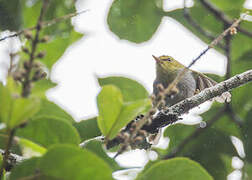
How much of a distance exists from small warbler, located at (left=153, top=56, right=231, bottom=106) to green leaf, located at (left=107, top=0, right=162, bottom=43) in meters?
0.42

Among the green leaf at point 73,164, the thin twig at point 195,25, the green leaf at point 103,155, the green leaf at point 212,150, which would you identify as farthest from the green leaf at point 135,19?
the green leaf at point 73,164

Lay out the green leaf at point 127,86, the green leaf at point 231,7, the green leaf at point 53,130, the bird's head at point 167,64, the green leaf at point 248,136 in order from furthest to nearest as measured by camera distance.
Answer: the bird's head at point 167,64
the green leaf at point 231,7
the green leaf at point 248,136
the green leaf at point 127,86
the green leaf at point 53,130

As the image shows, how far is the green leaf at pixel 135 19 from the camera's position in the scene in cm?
304

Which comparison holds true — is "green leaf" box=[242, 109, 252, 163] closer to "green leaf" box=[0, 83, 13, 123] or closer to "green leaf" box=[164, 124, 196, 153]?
"green leaf" box=[164, 124, 196, 153]

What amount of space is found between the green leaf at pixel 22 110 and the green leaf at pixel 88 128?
2.31 ft

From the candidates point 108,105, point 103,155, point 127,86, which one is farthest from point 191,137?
point 108,105

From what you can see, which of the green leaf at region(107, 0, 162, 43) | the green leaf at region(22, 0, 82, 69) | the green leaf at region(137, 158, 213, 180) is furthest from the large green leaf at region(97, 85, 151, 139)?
the green leaf at region(107, 0, 162, 43)

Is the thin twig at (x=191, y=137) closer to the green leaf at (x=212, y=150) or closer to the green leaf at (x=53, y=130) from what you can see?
the green leaf at (x=212, y=150)

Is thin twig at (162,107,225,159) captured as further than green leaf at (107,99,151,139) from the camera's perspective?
Yes

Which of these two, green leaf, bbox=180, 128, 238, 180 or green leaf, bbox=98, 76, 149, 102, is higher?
green leaf, bbox=98, 76, 149, 102

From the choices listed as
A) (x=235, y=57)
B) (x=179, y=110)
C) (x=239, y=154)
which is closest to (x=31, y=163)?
(x=179, y=110)

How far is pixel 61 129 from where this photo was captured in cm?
121

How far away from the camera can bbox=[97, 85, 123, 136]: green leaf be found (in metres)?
1.12

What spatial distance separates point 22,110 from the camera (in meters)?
0.92
